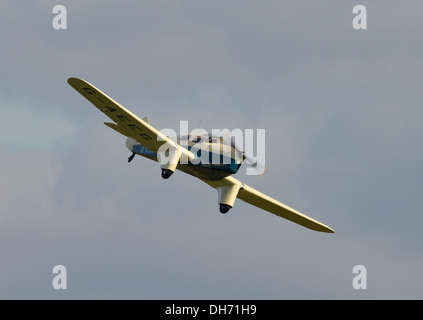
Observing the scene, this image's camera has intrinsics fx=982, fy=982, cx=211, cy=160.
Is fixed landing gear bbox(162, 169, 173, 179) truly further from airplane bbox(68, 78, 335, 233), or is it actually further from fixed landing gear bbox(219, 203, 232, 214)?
fixed landing gear bbox(219, 203, 232, 214)

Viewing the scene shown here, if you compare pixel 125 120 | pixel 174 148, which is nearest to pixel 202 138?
pixel 174 148

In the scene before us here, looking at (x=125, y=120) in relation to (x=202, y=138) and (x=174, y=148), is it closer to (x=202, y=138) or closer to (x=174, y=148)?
(x=174, y=148)

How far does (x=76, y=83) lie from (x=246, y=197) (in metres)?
13.8

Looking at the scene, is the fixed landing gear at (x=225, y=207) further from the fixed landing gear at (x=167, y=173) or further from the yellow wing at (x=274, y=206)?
the fixed landing gear at (x=167, y=173)

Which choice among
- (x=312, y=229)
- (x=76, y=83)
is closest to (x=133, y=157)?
(x=76, y=83)

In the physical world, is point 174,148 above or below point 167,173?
above

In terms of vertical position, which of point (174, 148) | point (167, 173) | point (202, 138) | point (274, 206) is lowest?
point (167, 173)

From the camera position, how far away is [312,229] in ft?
194

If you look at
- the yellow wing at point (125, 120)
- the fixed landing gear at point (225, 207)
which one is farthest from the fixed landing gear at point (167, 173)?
the fixed landing gear at point (225, 207)

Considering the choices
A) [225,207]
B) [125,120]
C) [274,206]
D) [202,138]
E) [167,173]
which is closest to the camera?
[167,173]

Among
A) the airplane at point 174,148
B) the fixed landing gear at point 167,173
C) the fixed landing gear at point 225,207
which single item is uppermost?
the airplane at point 174,148

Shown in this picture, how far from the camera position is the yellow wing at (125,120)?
4725 centimetres

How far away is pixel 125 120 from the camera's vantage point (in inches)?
1927

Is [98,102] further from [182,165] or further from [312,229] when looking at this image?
[312,229]
